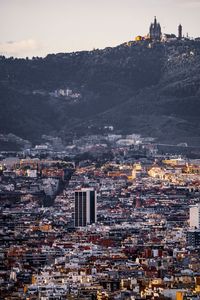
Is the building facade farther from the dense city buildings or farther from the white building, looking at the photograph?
the white building

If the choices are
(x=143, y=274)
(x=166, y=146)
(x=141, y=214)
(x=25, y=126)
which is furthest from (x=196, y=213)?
(x=25, y=126)

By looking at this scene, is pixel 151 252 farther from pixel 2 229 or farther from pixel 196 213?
pixel 196 213

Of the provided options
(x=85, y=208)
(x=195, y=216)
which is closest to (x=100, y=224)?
(x=195, y=216)

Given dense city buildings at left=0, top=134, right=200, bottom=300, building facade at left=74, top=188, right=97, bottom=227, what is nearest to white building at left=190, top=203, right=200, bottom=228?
dense city buildings at left=0, top=134, right=200, bottom=300

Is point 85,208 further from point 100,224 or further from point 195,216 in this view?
point 195,216

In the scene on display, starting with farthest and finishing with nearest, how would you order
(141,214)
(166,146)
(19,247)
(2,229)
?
1. (166,146)
2. (141,214)
3. (2,229)
4. (19,247)

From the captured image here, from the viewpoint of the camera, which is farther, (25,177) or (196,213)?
(25,177)
